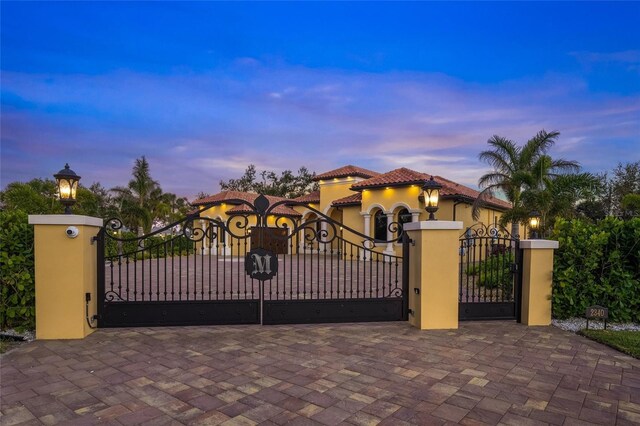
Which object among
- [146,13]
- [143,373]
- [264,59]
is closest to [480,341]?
[143,373]

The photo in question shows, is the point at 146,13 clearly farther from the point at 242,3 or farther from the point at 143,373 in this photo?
the point at 143,373

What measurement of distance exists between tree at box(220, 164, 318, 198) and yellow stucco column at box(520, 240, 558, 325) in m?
34.6

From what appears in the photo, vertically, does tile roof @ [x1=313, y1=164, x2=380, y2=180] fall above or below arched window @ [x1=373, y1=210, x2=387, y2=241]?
above

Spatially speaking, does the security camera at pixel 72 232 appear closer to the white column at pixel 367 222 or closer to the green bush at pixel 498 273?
the green bush at pixel 498 273

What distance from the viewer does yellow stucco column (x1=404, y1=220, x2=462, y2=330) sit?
5785 mm

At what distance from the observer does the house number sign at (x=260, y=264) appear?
598 centimetres

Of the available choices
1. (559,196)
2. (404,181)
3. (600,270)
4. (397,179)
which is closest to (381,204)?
(397,179)

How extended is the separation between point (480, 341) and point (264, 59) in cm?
1075

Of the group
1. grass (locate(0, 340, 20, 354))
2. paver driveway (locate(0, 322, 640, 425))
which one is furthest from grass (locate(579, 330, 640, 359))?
grass (locate(0, 340, 20, 354))

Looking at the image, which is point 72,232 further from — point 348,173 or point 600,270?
point 348,173

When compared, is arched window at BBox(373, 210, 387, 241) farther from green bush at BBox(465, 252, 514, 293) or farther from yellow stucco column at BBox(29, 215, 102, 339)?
yellow stucco column at BBox(29, 215, 102, 339)

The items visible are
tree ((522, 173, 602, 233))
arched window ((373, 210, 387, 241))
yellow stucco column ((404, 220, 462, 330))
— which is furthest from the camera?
arched window ((373, 210, 387, 241))

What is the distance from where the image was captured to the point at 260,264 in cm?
600

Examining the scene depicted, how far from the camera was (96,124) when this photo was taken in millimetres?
13555
